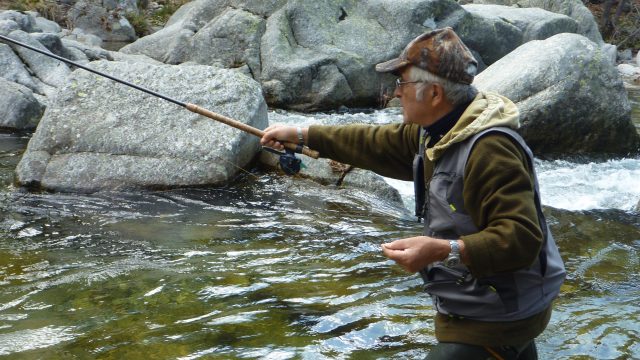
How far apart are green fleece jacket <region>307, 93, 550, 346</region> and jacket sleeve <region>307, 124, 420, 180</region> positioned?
649mm

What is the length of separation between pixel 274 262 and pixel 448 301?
3560 mm

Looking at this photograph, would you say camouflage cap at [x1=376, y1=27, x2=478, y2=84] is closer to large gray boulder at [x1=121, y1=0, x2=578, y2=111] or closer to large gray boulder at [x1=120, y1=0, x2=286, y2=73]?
large gray boulder at [x1=121, y1=0, x2=578, y2=111]

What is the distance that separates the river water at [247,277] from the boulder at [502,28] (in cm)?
864

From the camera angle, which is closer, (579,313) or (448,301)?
(448,301)

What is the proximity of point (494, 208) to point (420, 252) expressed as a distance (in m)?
0.34

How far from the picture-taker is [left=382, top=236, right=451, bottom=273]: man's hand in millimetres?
2818

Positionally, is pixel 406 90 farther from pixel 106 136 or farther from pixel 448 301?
pixel 106 136

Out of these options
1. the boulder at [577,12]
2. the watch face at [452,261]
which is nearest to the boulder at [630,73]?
the boulder at [577,12]


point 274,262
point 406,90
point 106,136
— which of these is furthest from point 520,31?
point 406,90

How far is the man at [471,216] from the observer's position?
278 cm

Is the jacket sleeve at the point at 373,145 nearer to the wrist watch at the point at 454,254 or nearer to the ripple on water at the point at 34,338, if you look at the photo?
the wrist watch at the point at 454,254

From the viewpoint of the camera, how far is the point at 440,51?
304cm

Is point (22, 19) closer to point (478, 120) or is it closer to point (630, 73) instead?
point (478, 120)

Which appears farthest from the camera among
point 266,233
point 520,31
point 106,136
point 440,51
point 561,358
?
point 520,31
